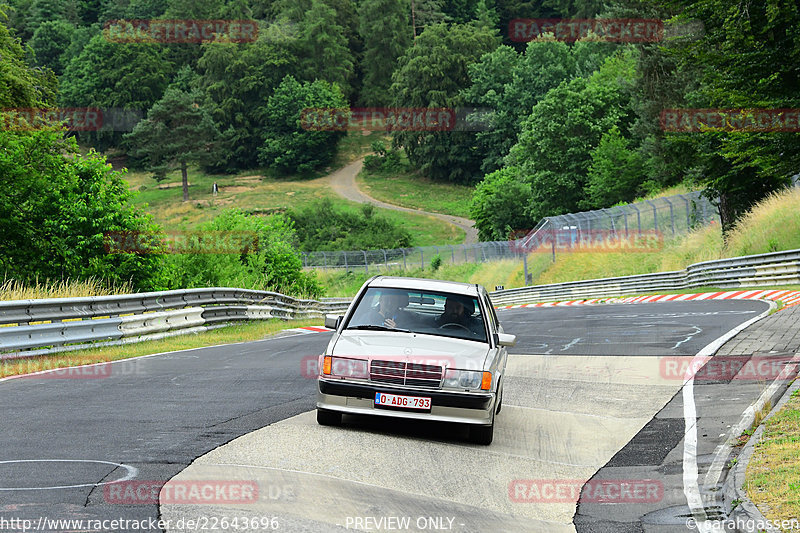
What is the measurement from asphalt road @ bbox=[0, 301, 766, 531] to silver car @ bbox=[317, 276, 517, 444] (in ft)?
1.09

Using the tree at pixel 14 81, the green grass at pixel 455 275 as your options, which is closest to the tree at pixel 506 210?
the green grass at pixel 455 275

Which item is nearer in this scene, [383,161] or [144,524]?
[144,524]

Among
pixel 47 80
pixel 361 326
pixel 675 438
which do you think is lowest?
pixel 675 438

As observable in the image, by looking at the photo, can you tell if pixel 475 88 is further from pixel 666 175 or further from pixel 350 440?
pixel 350 440

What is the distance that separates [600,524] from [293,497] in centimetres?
215

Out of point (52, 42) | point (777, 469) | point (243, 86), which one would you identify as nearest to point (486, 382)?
point (777, 469)

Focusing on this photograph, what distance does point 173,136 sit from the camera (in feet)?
393

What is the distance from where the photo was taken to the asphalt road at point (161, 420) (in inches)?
254

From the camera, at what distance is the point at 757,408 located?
387 inches

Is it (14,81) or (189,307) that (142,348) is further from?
(14,81)

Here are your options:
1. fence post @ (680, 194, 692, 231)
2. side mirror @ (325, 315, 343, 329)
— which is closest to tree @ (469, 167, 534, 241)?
fence post @ (680, 194, 692, 231)

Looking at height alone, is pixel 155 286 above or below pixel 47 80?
below

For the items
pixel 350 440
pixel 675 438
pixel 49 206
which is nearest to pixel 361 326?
pixel 350 440

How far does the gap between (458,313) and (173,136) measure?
115 meters
